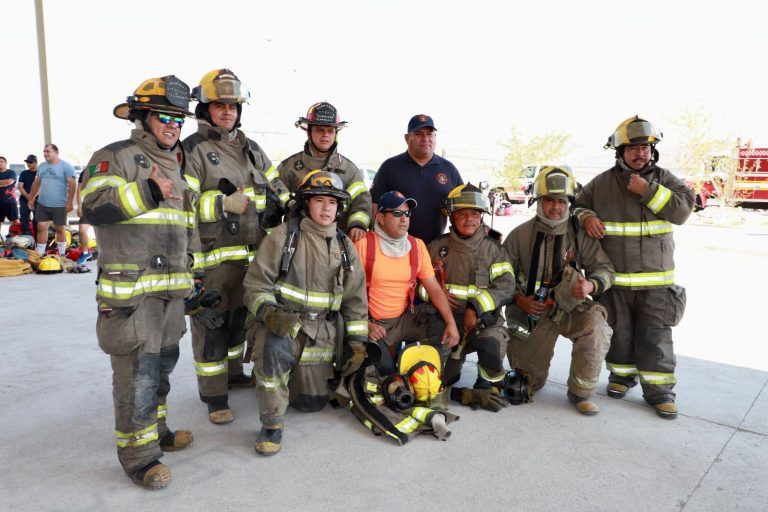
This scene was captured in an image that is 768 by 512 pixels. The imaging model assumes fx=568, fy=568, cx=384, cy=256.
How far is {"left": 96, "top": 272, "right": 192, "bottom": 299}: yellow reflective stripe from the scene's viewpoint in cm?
280

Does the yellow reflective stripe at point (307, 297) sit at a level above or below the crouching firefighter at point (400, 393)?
above

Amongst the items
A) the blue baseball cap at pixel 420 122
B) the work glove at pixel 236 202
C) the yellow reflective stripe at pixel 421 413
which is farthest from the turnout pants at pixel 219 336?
the blue baseball cap at pixel 420 122

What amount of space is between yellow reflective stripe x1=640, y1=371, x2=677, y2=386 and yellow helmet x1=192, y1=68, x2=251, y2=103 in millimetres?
3444

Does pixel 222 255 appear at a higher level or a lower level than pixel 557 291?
higher

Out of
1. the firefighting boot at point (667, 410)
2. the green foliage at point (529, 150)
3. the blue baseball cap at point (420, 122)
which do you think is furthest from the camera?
the green foliage at point (529, 150)

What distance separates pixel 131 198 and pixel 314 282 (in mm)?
1378

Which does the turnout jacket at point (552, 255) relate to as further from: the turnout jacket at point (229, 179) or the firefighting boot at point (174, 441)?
the firefighting boot at point (174, 441)

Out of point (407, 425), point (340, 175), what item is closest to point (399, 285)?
point (340, 175)

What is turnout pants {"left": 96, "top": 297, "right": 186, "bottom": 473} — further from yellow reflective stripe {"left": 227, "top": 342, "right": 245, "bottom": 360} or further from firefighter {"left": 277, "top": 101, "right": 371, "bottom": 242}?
firefighter {"left": 277, "top": 101, "right": 371, "bottom": 242}

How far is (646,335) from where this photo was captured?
4.15m

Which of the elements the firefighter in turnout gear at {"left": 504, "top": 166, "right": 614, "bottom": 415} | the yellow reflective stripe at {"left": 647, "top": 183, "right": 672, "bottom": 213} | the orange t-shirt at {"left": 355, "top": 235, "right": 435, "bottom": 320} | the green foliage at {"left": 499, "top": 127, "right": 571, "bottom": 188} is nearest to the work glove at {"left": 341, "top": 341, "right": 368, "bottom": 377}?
the orange t-shirt at {"left": 355, "top": 235, "right": 435, "bottom": 320}

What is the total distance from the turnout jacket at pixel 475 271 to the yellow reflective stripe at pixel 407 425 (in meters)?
0.99

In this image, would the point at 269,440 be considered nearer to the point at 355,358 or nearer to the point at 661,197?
the point at 355,358

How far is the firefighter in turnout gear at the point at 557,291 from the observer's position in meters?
4.07
